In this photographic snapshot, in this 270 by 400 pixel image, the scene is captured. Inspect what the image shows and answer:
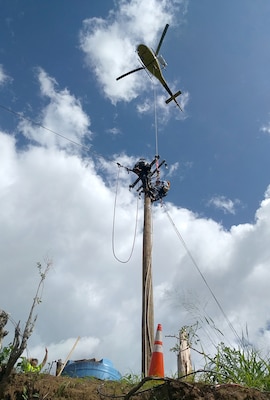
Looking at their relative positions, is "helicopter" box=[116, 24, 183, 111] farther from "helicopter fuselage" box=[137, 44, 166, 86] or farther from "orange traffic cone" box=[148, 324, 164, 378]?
"orange traffic cone" box=[148, 324, 164, 378]

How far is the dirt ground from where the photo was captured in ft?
8.58

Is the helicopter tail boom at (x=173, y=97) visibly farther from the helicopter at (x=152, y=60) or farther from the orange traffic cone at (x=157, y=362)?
the orange traffic cone at (x=157, y=362)

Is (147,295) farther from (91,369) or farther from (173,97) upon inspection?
(173,97)

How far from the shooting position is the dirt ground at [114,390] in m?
2.62

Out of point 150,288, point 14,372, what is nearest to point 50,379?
point 14,372

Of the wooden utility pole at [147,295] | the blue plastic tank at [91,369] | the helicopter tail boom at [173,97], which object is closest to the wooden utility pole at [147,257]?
the wooden utility pole at [147,295]

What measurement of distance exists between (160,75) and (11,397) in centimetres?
1079

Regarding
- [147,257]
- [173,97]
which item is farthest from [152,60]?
[147,257]

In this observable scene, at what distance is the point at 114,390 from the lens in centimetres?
347

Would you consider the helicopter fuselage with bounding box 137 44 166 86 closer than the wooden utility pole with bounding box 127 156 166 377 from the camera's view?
No

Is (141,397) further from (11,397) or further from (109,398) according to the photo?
(11,397)

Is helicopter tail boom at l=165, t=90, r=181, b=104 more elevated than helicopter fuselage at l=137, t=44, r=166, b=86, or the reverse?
helicopter fuselage at l=137, t=44, r=166, b=86

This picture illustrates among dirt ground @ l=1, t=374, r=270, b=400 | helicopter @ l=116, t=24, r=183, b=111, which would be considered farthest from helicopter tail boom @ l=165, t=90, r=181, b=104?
dirt ground @ l=1, t=374, r=270, b=400

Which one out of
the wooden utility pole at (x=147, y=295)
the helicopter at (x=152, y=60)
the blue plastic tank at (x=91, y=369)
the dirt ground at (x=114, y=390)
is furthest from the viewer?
the helicopter at (x=152, y=60)
